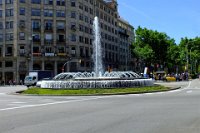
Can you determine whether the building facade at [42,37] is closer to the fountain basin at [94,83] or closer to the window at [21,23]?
the window at [21,23]

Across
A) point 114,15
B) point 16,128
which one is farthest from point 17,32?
point 16,128

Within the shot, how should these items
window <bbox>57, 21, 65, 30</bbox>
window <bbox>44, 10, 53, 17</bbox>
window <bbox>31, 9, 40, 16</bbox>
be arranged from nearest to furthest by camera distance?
window <bbox>31, 9, 40, 16</bbox> < window <bbox>44, 10, 53, 17</bbox> < window <bbox>57, 21, 65, 30</bbox>

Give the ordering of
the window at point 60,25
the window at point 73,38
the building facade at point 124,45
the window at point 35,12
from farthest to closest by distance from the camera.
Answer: the building facade at point 124,45
the window at point 73,38
the window at point 60,25
the window at point 35,12

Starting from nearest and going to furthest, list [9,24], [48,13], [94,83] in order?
1. [94,83]
2. [9,24]
3. [48,13]

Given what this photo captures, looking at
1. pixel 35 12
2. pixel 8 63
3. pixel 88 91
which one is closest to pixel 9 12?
pixel 35 12

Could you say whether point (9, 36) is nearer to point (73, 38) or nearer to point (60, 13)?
point (60, 13)

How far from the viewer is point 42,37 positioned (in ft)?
320

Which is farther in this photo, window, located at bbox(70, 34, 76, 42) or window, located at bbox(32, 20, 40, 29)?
window, located at bbox(70, 34, 76, 42)

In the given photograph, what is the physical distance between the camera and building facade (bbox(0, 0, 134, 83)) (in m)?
94.2

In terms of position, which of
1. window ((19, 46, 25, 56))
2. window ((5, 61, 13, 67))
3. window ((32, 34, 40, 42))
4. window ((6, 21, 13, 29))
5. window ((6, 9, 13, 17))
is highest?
window ((6, 9, 13, 17))

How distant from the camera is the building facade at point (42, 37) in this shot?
9419 cm

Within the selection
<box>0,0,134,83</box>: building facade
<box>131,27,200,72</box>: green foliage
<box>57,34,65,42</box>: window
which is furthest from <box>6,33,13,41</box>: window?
<box>131,27,200,72</box>: green foliage

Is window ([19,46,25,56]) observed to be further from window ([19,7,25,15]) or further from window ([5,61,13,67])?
window ([19,7,25,15])

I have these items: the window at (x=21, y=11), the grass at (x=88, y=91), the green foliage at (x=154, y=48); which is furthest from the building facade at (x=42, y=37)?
the grass at (x=88, y=91)
